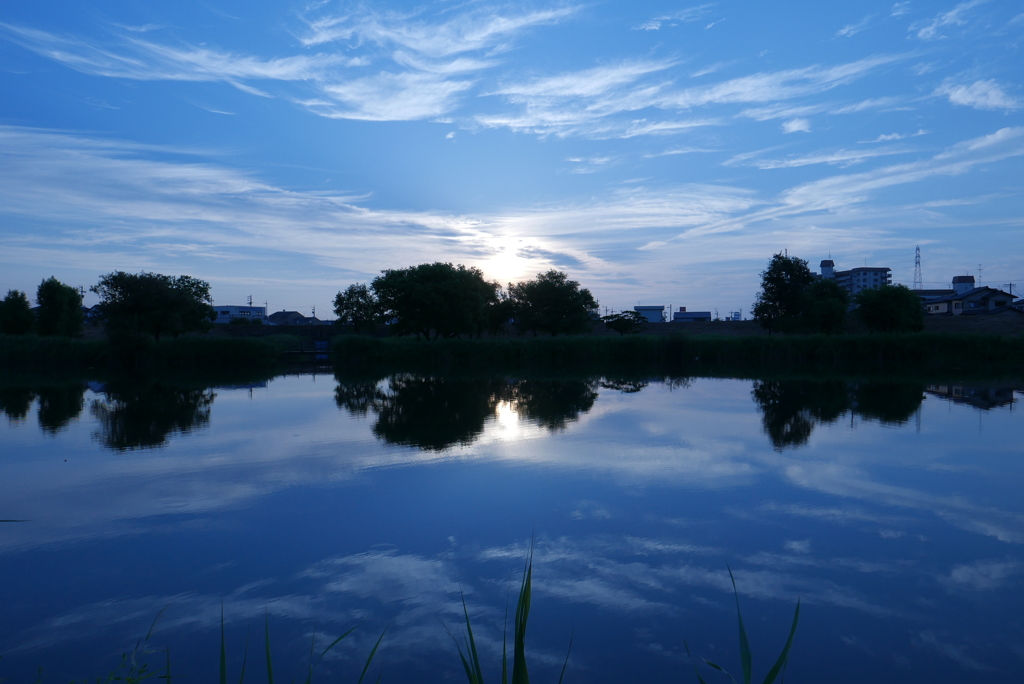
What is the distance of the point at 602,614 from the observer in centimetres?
458

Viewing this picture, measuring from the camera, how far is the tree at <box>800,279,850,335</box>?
45875mm

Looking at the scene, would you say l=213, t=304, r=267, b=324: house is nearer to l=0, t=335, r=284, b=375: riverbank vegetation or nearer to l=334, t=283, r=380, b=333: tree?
l=334, t=283, r=380, b=333: tree

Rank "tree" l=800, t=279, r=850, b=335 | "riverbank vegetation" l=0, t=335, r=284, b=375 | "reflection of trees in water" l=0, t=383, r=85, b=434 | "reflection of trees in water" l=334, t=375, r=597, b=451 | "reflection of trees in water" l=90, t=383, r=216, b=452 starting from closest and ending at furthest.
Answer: "reflection of trees in water" l=90, t=383, r=216, b=452 < "reflection of trees in water" l=334, t=375, r=597, b=451 < "reflection of trees in water" l=0, t=383, r=85, b=434 < "riverbank vegetation" l=0, t=335, r=284, b=375 < "tree" l=800, t=279, r=850, b=335

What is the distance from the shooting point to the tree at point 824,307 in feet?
151

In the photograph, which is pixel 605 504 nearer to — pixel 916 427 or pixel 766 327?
pixel 916 427

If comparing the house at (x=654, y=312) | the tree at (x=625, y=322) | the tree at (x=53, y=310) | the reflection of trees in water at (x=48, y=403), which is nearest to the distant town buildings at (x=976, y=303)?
the tree at (x=625, y=322)

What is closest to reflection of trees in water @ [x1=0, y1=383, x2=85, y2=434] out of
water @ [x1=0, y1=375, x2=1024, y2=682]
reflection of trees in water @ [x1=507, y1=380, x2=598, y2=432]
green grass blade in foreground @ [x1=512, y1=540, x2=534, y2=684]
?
water @ [x1=0, y1=375, x2=1024, y2=682]

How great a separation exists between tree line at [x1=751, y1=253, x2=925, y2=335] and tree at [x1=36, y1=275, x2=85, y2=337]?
6219cm

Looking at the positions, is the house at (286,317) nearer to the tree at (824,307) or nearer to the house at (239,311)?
the house at (239,311)

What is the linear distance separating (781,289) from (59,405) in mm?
48970

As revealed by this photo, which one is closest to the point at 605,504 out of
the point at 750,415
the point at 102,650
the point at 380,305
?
the point at 102,650

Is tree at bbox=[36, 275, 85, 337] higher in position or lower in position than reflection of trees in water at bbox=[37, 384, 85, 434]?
higher

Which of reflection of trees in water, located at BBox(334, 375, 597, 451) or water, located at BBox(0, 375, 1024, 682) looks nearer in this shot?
water, located at BBox(0, 375, 1024, 682)

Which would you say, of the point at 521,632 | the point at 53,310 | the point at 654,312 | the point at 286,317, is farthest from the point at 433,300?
the point at 286,317
